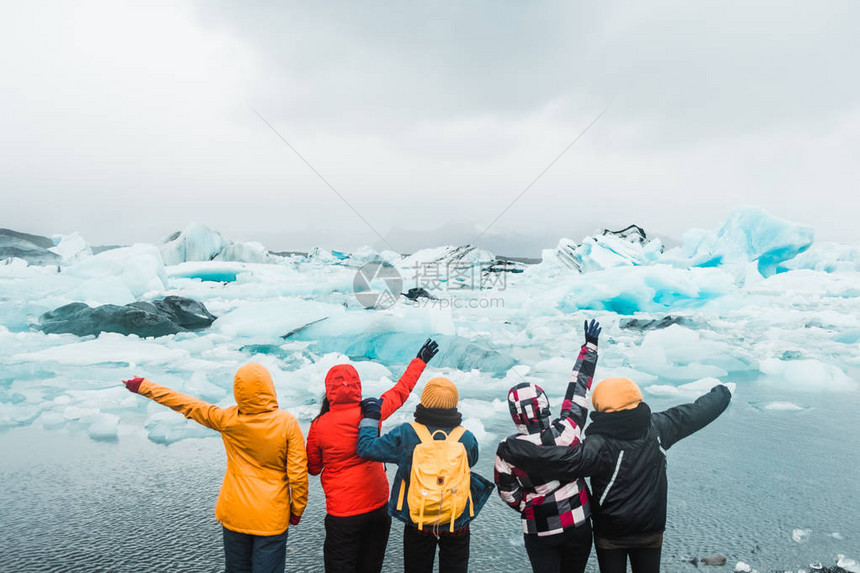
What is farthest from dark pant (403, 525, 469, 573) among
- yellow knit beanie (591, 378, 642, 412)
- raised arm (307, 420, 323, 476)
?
yellow knit beanie (591, 378, 642, 412)

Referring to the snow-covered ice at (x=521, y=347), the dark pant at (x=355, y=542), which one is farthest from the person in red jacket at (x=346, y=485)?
the snow-covered ice at (x=521, y=347)

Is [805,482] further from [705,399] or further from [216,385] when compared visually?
[216,385]

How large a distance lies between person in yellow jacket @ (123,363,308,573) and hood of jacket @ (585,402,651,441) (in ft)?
3.59

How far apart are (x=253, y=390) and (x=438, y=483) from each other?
0.74 meters

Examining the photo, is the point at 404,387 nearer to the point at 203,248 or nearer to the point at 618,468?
the point at 618,468

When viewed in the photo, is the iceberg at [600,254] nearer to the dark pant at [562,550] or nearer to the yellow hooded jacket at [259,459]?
the dark pant at [562,550]

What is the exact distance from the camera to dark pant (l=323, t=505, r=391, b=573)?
195 cm

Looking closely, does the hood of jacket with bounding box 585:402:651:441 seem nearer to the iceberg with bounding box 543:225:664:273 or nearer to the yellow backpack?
the yellow backpack

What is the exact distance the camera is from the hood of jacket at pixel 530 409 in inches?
70.1

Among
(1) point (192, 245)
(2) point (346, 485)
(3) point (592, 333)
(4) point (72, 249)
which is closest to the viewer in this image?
(2) point (346, 485)

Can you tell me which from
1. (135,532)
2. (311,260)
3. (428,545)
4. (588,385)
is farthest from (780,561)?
(311,260)

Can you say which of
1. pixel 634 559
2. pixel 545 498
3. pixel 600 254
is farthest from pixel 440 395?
pixel 600 254

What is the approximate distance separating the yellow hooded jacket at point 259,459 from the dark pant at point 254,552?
0.12 feet

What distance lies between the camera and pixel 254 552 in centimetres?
190
